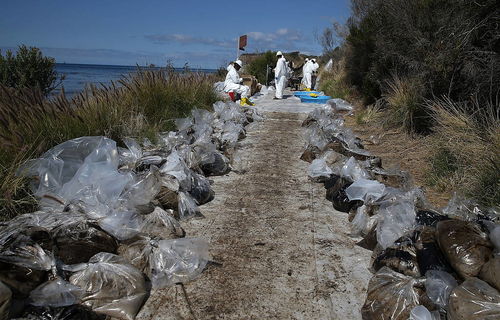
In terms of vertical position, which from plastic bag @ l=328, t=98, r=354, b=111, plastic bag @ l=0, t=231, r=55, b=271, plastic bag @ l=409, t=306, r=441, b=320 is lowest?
plastic bag @ l=409, t=306, r=441, b=320

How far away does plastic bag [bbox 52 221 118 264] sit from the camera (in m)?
2.71

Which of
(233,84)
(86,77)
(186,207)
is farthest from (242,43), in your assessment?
(86,77)

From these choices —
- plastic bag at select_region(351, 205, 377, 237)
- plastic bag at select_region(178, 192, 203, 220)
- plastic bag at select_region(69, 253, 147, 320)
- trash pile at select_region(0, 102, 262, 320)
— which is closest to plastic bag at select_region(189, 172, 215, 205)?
trash pile at select_region(0, 102, 262, 320)

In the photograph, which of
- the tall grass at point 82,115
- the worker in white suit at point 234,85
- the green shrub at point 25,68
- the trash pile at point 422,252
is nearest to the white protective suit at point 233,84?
the worker in white suit at point 234,85

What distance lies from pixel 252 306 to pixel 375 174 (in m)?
2.60

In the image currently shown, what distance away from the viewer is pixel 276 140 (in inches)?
295

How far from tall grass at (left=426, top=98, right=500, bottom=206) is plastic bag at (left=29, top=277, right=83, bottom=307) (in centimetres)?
333

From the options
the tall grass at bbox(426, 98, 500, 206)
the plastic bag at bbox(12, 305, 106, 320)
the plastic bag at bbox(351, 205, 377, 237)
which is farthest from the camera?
the tall grass at bbox(426, 98, 500, 206)

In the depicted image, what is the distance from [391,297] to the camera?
2443 mm

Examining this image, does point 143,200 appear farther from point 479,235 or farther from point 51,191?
point 479,235

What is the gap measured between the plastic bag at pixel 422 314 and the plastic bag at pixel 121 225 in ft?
6.38

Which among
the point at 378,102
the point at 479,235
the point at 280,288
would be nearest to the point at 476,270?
the point at 479,235

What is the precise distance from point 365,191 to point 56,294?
103 inches

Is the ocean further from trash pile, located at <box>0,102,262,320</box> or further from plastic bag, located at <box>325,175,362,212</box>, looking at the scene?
plastic bag, located at <box>325,175,362,212</box>
